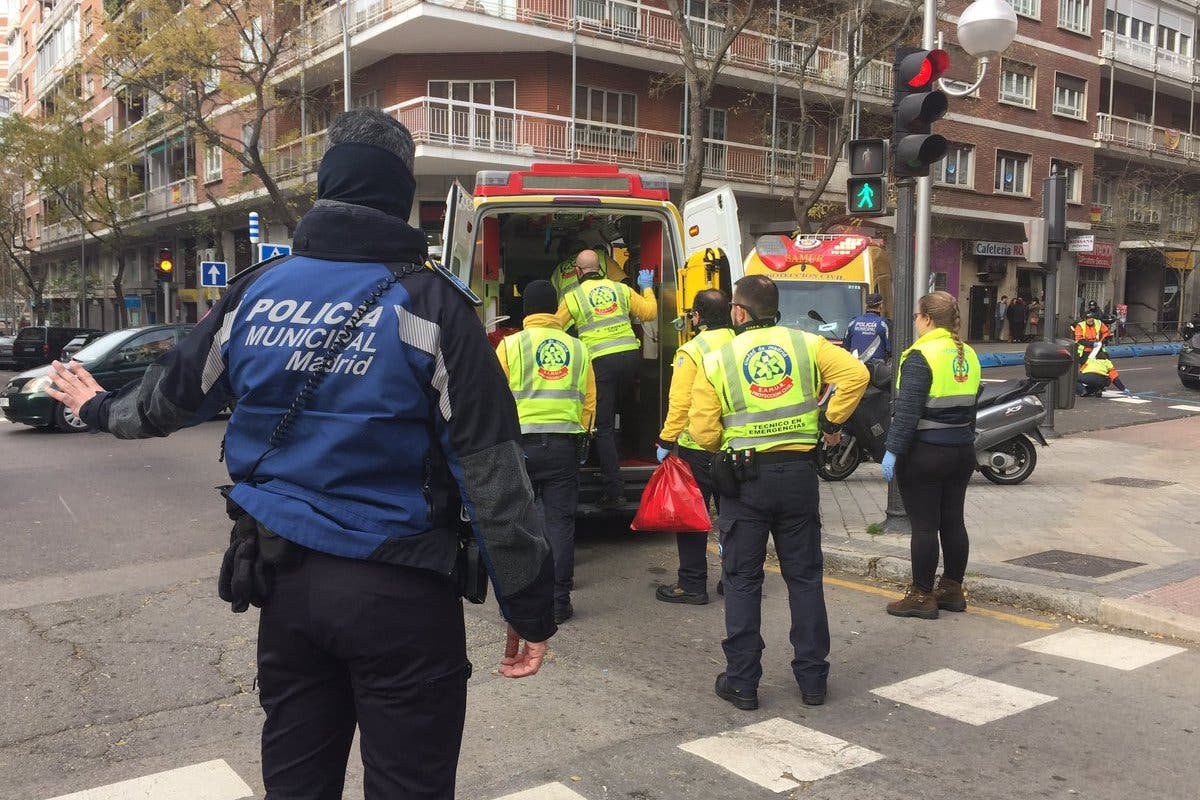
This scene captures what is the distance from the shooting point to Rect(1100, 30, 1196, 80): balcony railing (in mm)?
36812

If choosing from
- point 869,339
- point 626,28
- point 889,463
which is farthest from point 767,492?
point 626,28

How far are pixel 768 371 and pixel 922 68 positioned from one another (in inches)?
166

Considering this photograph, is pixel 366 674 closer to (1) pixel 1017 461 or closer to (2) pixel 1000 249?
(1) pixel 1017 461

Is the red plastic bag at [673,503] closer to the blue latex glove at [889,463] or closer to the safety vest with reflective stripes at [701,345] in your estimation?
the safety vest with reflective stripes at [701,345]

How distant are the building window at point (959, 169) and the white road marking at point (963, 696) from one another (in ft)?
99.0

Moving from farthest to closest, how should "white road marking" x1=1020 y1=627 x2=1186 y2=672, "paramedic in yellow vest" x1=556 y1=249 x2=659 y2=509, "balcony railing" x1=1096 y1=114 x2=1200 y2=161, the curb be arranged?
"balcony railing" x1=1096 y1=114 x2=1200 y2=161, "paramedic in yellow vest" x1=556 y1=249 x2=659 y2=509, the curb, "white road marking" x1=1020 y1=627 x2=1186 y2=672

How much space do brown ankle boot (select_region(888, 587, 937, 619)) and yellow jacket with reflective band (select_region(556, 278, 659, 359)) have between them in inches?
106

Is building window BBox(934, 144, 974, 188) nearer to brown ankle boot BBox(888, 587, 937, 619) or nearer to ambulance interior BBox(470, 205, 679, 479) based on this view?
ambulance interior BBox(470, 205, 679, 479)

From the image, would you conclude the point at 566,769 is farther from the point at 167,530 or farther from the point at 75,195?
the point at 75,195

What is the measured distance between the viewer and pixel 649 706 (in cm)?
428

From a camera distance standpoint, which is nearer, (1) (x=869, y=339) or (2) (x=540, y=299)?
(2) (x=540, y=299)

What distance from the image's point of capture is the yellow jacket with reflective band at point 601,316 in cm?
731

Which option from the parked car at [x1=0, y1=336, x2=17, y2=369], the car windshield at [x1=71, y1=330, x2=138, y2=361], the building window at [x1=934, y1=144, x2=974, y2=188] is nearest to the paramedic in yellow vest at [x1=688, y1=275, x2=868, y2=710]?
the car windshield at [x1=71, y1=330, x2=138, y2=361]

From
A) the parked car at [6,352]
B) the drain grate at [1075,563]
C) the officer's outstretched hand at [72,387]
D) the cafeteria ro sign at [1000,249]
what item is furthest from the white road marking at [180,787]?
the cafeteria ro sign at [1000,249]
